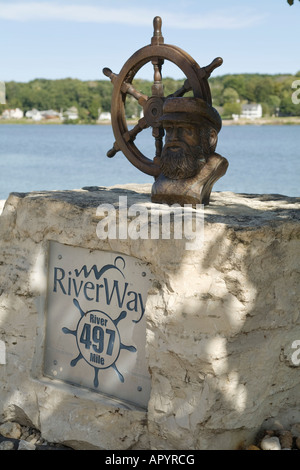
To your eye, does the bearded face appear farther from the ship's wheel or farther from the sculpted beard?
the ship's wheel

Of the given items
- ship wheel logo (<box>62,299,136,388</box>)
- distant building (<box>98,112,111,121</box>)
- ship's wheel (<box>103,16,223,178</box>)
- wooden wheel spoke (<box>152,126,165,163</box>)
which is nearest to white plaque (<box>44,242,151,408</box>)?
ship wheel logo (<box>62,299,136,388</box>)

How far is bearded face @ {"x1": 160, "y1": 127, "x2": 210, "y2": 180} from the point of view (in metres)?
3.81

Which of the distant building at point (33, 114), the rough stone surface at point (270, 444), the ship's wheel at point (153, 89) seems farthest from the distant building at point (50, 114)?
the rough stone surface at point (270, 444)

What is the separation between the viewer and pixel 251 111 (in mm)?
15734

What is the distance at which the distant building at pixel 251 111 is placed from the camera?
15312mm

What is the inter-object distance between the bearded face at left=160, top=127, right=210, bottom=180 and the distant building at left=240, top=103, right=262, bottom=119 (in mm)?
11584

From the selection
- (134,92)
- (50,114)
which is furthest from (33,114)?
(134,92)

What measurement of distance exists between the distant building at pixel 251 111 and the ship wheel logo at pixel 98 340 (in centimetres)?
1203

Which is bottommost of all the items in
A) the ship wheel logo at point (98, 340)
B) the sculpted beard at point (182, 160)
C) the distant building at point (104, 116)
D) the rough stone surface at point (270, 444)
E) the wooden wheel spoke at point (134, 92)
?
the rough stone surface at point (270, 444)

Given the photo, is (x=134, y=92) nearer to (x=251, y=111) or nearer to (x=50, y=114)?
(x=251, y=111)

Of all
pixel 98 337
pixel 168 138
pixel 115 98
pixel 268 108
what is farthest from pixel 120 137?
pixel 268 108

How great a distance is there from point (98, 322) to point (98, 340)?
0.34ft

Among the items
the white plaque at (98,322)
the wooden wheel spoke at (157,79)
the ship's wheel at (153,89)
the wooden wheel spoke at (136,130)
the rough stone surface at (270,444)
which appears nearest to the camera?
the rough stone surface at (270,444)

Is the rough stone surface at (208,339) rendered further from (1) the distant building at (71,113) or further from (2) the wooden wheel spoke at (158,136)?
(1) the distant building at (71,113)
